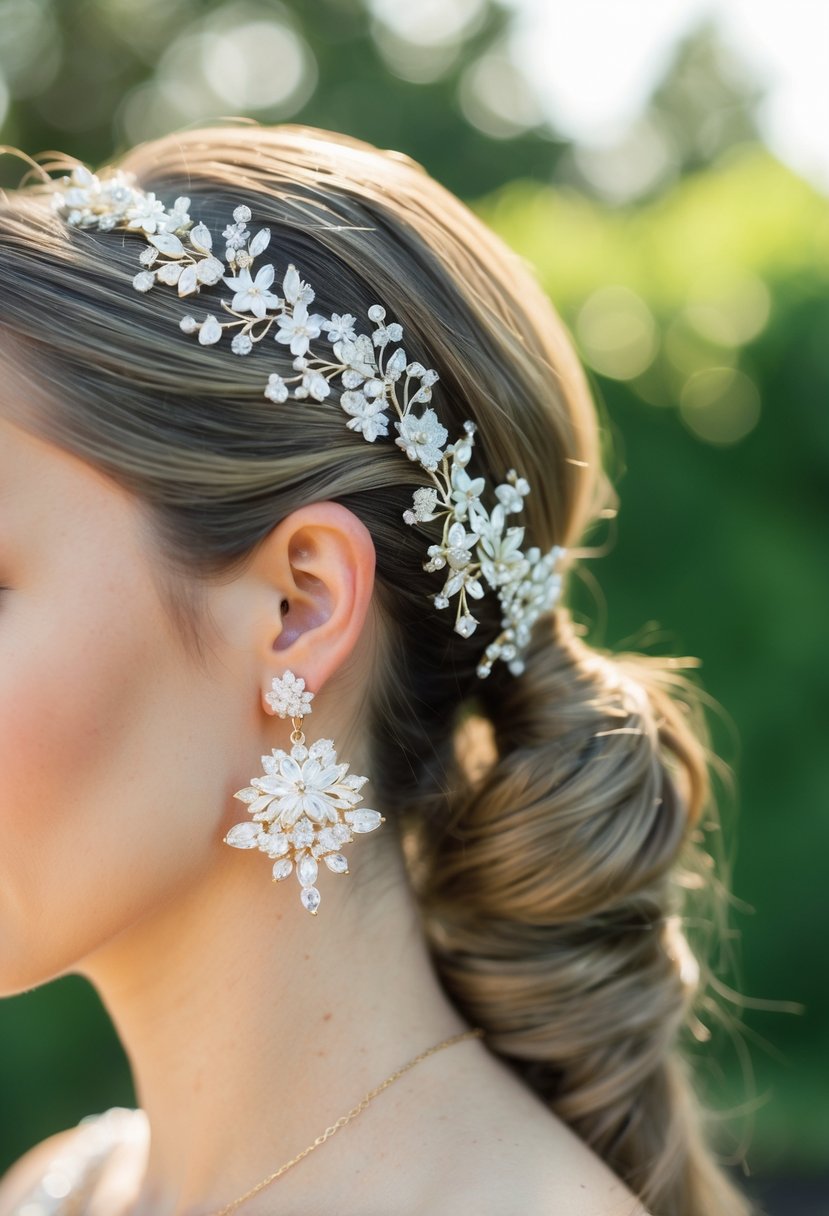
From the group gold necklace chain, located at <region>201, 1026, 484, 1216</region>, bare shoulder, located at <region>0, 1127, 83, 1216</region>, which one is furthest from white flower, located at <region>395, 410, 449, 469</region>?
bare shoulder, located at <region>0, 1127, 83, 1216</region>

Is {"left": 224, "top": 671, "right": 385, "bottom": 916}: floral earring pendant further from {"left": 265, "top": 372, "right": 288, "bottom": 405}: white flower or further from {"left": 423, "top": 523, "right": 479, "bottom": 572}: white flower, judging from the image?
{"left": 265, "top": 372, "right": 288, "bottom": 405}: white flower

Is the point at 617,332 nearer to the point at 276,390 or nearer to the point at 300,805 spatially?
the point at 276,390

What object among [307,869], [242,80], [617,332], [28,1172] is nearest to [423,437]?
[307,869]

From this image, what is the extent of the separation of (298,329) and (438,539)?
38 cm

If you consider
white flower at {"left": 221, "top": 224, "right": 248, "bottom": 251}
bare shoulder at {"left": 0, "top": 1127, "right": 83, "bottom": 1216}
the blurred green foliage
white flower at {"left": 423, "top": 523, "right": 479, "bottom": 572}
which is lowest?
bare shoulder at {"left": 0, "top": 1127, "right": 83, "bottom": 1216}

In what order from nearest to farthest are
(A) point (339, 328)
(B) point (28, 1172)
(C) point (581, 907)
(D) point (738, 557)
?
1. (A) point (339, 328)
2. (C) point (581, 907)
3. (B) point (28, 1172)
4. (D) point (738, 557)

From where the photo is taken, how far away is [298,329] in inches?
71.2

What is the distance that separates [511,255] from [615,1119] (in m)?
1.50

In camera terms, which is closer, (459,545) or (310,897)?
(310,897)

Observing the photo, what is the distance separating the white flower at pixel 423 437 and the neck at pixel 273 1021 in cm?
63

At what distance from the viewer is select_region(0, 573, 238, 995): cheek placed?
1.69 meters

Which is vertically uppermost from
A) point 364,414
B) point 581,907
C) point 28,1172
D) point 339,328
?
point 339,328

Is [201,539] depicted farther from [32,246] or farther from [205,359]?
[32,246]

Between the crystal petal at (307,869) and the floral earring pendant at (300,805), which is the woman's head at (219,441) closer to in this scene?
the floral earring pendant at (300,805)
